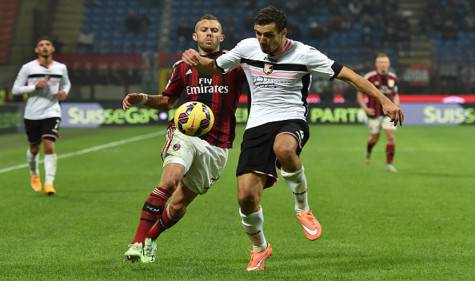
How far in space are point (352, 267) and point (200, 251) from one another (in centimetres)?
150

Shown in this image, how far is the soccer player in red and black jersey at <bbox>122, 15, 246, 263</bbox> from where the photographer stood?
761 centimetres

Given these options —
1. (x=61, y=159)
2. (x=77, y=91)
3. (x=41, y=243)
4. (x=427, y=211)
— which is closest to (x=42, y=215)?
(x=41, y=243)

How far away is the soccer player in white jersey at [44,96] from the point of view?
43.8ft

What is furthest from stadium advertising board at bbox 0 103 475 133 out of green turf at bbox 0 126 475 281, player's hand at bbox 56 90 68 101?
player's hand at bbox 56 90 68 101

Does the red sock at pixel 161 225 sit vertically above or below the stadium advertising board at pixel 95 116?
above

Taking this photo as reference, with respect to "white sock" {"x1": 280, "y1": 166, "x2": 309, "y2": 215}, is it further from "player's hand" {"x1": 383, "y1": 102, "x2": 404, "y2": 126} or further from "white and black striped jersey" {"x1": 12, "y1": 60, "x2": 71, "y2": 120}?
"white and black striped jersey" {"x1": 12, "y1": 60, "x2": 71, "y2": 120}

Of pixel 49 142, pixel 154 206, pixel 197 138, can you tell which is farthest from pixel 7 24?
pixel 154 206

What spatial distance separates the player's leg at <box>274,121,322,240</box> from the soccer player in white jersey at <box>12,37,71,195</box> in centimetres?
623

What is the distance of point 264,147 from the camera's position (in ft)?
23.7

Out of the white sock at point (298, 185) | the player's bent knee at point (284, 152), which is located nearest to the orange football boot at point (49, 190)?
the white sock at point (298, 185)

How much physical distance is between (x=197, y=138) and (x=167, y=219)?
72 centimetres

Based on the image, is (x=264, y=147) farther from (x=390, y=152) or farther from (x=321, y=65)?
(x=390, y=152)

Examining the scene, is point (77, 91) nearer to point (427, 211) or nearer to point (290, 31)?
point (290, 31)

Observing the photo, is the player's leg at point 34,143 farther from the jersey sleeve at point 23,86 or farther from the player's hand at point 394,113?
the player's hand at point 394,113
